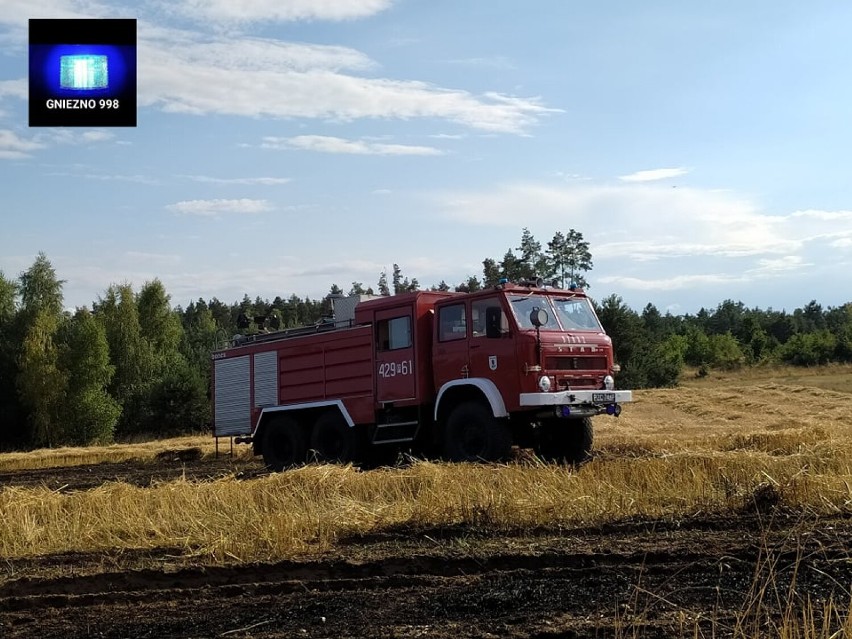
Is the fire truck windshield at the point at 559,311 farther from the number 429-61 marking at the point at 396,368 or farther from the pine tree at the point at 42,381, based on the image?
the pine tree at the point at 42,381

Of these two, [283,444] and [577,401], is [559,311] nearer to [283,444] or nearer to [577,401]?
[577,401]

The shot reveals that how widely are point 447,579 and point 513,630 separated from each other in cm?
131

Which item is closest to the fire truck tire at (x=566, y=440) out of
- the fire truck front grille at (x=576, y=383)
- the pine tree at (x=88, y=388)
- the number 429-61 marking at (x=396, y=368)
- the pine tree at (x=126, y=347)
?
the fire truck front grille at (x=576, y=383)

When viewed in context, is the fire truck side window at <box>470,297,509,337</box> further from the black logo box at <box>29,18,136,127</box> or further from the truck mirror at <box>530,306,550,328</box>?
the black logo box at <box>29,18,136,127</box>

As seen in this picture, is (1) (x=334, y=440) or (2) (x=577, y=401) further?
(1) (x=334, y=440)

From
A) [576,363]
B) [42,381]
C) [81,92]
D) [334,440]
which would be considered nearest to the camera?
[81,92]

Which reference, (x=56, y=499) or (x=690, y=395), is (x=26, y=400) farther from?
(x=56, y=499)

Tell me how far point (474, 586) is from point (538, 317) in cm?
764

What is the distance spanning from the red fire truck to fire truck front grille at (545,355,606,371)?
0.02 metres

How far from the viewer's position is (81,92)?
38.5ft

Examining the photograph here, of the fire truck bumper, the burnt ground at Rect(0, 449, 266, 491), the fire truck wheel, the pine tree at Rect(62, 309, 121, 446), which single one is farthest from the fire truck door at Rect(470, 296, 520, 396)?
the pine tree at Rect(62, 309, 121, 446)

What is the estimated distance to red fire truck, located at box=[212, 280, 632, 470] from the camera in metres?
13.3

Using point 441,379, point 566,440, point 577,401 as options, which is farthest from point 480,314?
point 566,440

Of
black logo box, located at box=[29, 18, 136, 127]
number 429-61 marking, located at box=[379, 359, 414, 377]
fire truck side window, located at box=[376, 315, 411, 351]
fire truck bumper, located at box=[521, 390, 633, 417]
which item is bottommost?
fire truck bumper, located at box=[521, 390, 633, 417]
